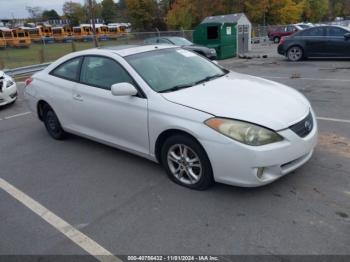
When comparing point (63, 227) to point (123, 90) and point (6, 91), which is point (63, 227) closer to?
point (123, 90)

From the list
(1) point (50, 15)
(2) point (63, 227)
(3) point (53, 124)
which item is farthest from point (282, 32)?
Result: (1) point (50, 15)

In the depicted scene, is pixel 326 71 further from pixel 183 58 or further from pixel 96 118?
pixel 96 118

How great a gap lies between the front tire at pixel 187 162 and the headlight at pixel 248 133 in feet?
1.14

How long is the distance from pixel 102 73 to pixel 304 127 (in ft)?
8.51

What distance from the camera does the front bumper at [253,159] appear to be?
10.9ft

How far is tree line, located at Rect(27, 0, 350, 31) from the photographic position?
47.4m

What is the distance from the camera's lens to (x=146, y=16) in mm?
66938

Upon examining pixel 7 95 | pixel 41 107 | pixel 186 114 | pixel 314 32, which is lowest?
pixel 7 95

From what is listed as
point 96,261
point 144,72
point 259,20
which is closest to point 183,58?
point 144,72

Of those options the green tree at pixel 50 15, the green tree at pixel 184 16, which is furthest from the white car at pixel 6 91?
the green tree at pixel 50 15

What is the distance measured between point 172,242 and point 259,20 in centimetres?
5173

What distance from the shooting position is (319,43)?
47.3 feet

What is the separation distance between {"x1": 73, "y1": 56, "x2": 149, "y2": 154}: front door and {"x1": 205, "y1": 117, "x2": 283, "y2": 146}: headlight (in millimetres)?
1026

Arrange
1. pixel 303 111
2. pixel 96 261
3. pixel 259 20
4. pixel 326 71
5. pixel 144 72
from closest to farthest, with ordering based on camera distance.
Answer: pixel 96 261 → pixel 303 111 → pixel 144 72 → pixel 326 71 → pixel 259 20
